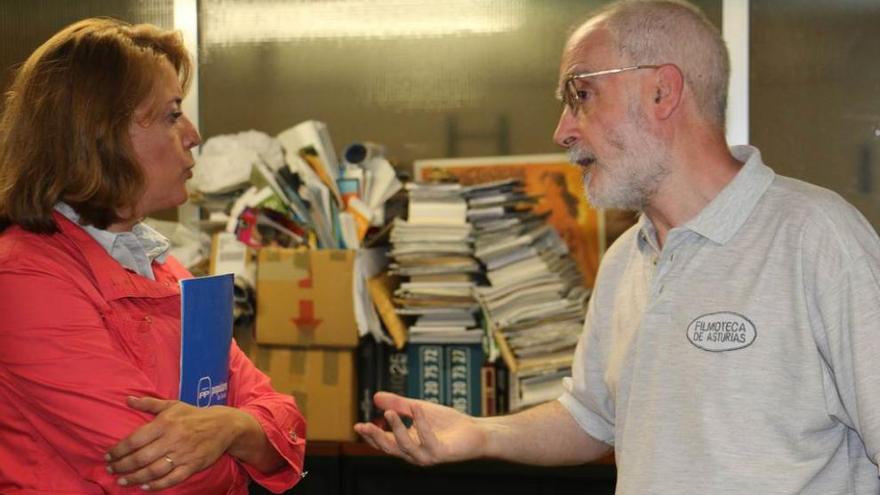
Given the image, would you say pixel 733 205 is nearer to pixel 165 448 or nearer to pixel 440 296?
pixel 165 448

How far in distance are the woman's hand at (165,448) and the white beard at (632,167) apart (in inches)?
31.7

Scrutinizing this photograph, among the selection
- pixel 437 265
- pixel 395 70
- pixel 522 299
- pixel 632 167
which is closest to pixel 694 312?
pixel 632 167

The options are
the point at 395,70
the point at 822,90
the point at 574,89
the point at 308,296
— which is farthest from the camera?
the point at 395,70

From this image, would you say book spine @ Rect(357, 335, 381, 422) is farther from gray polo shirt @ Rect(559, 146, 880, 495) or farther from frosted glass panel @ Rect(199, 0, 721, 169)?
gray polo shirt @ Rect(559, 146, 880, 495)

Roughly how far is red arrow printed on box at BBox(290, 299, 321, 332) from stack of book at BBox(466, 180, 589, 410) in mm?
524

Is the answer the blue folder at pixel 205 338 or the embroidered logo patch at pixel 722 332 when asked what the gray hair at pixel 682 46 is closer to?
the embroidered logo patch at pixel 722 332

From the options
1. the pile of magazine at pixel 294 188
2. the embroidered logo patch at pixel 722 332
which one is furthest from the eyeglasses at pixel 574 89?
the pile of magazine at pixel 294 188

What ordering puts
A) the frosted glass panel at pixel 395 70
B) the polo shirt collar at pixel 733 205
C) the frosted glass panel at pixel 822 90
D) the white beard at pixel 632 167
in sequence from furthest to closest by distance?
the frosted glass panel at pixel 395 70, the frosted glass panel at pixel 822 90, the white beard at pixel 632 167, the polo shirt collar at pixel 733 205

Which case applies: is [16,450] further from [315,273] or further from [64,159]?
[315,273]

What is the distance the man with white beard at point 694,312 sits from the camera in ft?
5.38

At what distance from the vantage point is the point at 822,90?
3.50 m

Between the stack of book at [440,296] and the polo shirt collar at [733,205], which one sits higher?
the polo shirt collar at [733,205]

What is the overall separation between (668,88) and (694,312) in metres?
0.41

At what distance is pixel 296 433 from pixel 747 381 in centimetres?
86
